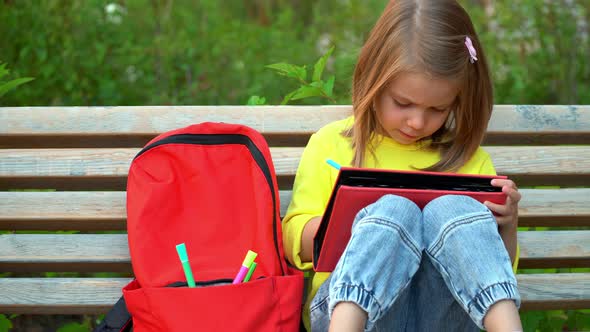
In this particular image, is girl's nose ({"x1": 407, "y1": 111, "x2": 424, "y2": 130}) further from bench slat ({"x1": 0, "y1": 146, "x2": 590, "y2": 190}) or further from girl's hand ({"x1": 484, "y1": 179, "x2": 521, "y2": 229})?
bench slat ({"x1": 0, "y1": 146, "x2": 590, "y2": 190})

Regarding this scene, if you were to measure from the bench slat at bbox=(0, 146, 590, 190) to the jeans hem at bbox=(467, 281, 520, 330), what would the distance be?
864 mm

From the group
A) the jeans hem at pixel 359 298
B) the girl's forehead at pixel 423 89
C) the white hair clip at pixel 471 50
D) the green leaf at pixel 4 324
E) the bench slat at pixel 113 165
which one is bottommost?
the green leaf at pixel 4 324

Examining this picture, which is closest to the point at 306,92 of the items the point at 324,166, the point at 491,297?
the point at 324,166

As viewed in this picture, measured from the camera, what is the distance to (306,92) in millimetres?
2674

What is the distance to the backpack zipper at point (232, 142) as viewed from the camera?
2.23 meters

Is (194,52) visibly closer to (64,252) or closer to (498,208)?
(64,252)

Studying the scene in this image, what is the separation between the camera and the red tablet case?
188 cm

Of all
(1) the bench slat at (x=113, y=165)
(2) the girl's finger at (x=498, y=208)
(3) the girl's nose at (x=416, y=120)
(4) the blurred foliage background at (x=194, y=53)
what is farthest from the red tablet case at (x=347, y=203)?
(4) the blurred foliage background at (x=194, y=53)

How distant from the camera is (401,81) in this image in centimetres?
218

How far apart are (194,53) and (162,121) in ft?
6.71

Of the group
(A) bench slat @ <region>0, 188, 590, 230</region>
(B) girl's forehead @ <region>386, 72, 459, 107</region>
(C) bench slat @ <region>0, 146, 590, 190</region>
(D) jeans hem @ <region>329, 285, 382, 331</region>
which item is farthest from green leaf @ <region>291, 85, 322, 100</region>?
(D) jeans hem @ <region>329, 285, 382, 331</region>

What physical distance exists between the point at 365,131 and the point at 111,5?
290 cm

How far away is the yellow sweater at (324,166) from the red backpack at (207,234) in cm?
6

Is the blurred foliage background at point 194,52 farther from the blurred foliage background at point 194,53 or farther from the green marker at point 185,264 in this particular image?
the green marker at point 185,264
